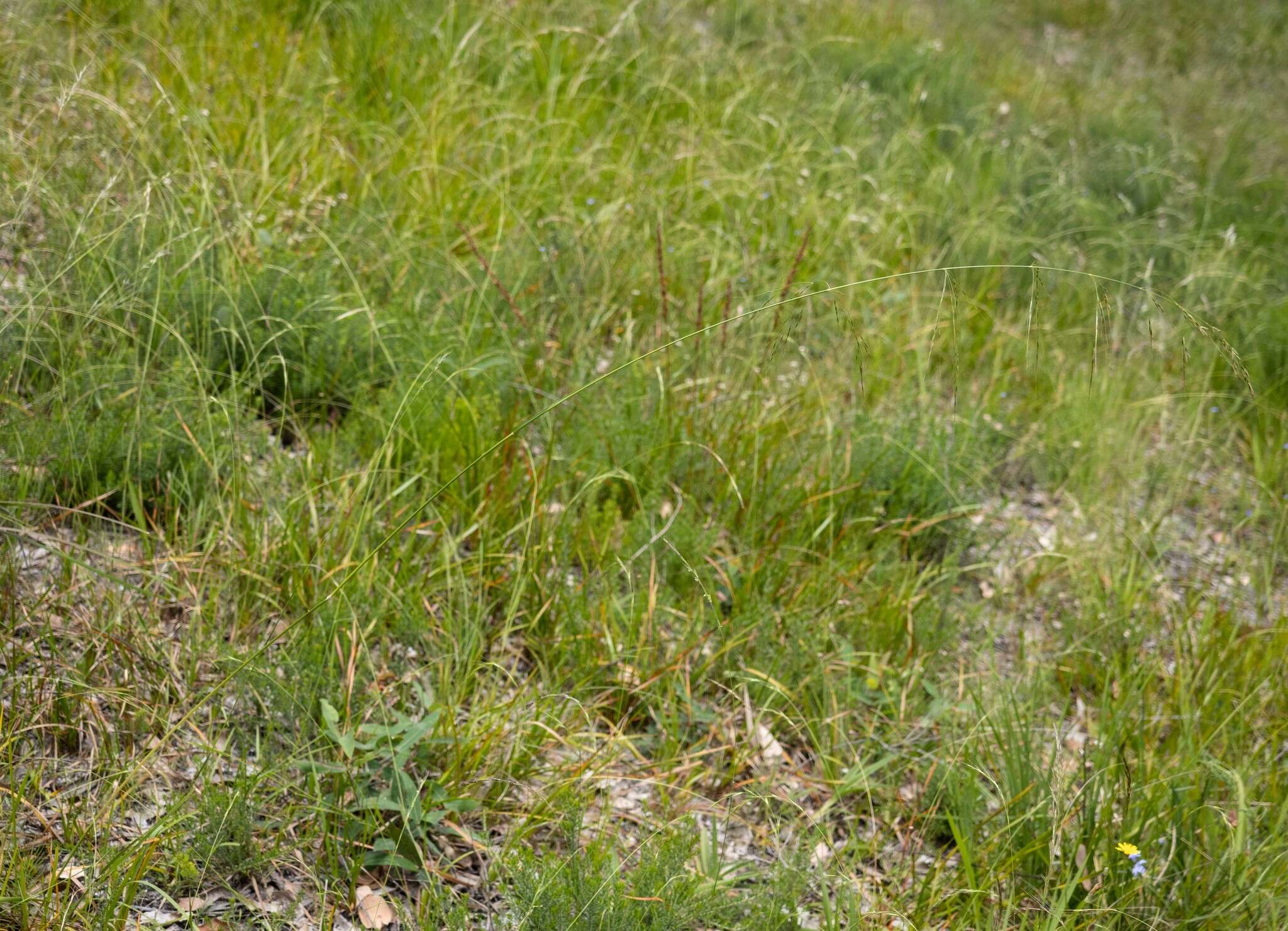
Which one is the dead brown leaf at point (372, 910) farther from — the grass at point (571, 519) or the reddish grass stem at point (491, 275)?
the reddish grass stem at point (491, 275)

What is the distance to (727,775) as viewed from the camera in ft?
7.60

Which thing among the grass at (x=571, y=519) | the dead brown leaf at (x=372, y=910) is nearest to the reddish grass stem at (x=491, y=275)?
the grass at (x=571, y=519)

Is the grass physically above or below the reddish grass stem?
below

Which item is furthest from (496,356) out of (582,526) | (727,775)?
(727,775)

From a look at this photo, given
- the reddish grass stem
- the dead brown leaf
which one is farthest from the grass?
the reddish grass stem

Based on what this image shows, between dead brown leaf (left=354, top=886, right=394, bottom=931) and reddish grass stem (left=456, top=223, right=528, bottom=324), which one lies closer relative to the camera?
dead brown leaf (left=354, top=886, right=394, bottom=931)

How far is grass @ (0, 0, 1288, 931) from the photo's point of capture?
1984 millimetres

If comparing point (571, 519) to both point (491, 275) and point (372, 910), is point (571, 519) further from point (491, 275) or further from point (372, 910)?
point (372, 910)

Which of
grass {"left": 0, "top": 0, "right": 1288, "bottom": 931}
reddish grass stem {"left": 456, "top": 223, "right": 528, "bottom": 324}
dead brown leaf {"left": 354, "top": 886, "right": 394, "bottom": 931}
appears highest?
reddish grass stem {"left": 456, "top": 223, "right": 528, "bottom": 324}

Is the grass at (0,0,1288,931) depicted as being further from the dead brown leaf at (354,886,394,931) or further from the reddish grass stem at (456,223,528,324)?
the reddish grass stem at (456,223,528,324)

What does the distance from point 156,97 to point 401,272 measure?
120 cm

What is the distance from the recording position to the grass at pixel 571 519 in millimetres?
1984

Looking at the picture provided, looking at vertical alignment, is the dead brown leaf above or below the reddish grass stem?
below

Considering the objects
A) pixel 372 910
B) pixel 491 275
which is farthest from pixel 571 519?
pixel 372 910
